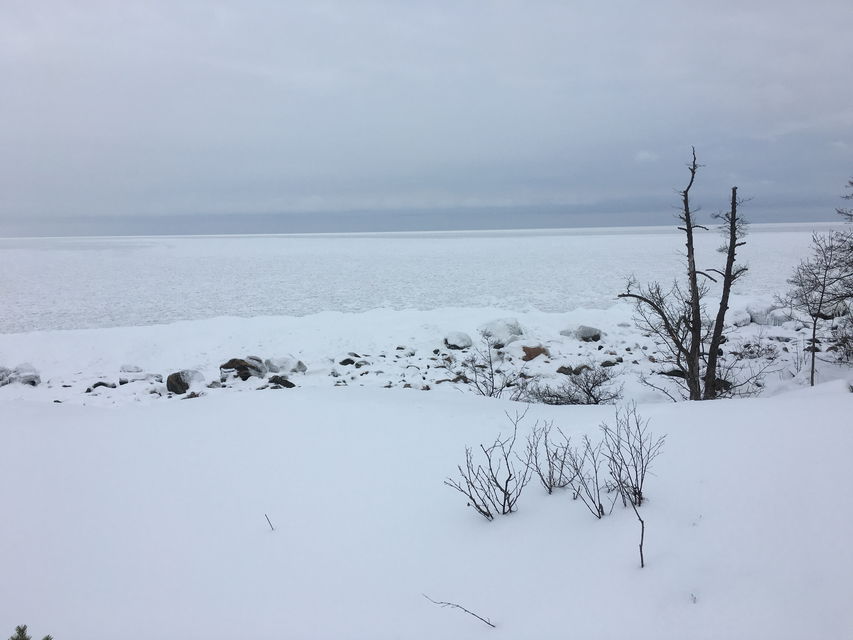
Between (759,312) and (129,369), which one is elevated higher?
(759,312)

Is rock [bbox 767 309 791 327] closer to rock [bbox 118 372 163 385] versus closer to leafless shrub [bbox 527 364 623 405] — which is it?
leafless shrub [bbox 527 364 623 405]

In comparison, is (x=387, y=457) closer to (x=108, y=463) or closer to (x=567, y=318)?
(x=108, y=463)

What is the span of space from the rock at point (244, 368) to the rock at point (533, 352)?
7440 mm

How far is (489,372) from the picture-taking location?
1338cm

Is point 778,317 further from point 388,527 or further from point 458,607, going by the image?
point 458,607

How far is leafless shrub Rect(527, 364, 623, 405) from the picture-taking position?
10484 millimetres

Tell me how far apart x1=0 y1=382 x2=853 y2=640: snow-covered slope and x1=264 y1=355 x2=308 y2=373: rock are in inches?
260

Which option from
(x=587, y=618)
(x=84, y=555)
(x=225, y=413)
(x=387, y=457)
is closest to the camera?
(x=587, y=618)

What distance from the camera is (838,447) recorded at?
4078 mm

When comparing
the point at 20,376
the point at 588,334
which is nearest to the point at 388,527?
the point at 20,376

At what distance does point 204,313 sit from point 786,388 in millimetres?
19929

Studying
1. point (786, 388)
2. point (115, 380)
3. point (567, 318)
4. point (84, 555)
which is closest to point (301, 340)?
point (115, 380)

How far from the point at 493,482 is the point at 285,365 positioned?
31.1 ft

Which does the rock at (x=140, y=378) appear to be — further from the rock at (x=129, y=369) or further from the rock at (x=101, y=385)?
the rock at (x=129, y=369)
